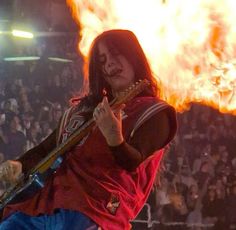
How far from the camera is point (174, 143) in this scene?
10234 mm

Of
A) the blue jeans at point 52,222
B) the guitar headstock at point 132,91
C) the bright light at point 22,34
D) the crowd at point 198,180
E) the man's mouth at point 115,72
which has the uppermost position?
the man's mouth at point 115,72

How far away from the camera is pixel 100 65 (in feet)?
10.6

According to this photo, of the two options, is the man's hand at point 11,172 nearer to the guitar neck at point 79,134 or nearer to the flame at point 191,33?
the guitar neck at point 79,134

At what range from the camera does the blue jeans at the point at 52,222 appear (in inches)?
107

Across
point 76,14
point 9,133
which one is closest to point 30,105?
point 9,133

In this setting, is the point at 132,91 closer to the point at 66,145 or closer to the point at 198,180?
the point at 66,145

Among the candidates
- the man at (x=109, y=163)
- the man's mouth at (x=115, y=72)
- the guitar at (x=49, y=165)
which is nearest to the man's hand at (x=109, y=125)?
the man at (x=109, y=163)

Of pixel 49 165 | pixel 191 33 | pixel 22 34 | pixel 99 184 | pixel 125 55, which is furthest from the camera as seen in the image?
pixel 22 34

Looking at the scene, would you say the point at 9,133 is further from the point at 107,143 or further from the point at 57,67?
the point at 107,143

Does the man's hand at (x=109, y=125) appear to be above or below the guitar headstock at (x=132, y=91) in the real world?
below

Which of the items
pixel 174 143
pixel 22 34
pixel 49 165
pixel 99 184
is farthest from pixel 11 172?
pixel 22 34

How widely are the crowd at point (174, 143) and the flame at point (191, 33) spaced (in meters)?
2.82

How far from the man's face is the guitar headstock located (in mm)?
188

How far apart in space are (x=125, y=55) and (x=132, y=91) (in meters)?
0.38
